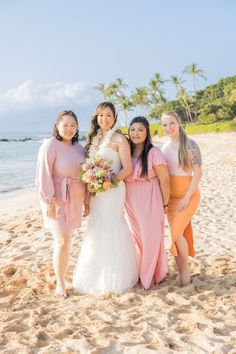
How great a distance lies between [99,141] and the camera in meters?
4.81

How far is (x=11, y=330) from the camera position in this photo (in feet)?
12.5

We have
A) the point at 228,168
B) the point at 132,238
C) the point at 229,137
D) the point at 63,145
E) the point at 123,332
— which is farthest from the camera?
the point at 229,137

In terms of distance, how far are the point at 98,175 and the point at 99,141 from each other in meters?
0.59

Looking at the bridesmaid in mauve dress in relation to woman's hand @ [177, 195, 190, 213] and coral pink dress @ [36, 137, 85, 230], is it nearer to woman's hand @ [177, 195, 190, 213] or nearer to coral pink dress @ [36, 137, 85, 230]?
coral pink dress @ [36, 137, 85, 230]

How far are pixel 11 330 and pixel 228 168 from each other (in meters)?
14.9

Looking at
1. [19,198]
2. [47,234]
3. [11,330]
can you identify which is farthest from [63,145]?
[19,198]

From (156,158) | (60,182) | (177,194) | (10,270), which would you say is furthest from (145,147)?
(10,270)

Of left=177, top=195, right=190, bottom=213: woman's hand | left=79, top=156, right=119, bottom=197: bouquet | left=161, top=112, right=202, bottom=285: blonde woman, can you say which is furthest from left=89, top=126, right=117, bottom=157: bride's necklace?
left=177, top=195, right=190, bottom=213: woman's hand

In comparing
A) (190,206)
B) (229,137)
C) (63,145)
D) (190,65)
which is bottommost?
(229,137)

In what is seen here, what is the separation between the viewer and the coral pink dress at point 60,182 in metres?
4.43

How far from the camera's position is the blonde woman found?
470 centimetres

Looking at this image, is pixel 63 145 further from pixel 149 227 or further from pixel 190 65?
pixel 190 65

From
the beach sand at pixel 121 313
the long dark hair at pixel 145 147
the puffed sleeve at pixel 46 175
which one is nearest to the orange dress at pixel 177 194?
the long dark hair at pixel 145 147

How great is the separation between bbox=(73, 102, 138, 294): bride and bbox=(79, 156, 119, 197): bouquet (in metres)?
0.15
